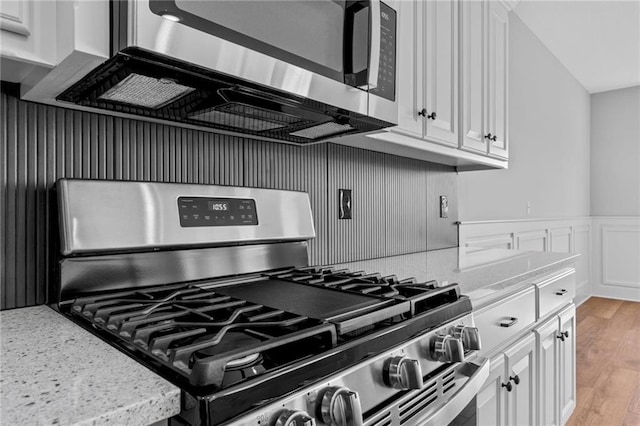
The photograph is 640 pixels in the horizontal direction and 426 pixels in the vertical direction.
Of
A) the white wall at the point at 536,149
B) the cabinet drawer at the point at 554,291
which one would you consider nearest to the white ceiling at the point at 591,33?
the white wall at the point at 536,149

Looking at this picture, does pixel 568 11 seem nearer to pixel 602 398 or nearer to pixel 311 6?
pixel 602 398

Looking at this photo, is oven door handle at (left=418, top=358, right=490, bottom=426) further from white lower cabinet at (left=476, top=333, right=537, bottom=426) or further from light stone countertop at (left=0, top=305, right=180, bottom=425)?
light stone countertop at (left=0, top=305, right=180, bottom=425)

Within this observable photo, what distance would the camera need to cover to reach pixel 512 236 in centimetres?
307

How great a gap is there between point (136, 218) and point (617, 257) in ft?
18.4

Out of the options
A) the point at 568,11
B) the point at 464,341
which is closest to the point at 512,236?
the point at 568,11

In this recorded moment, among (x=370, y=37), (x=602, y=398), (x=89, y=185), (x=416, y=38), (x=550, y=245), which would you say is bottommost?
(x=602, y=398)

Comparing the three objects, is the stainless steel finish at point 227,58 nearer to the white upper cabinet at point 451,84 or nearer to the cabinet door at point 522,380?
the white upper cabinet at point 451,84

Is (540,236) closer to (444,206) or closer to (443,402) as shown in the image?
(444,206)

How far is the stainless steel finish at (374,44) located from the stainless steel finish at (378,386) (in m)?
0.61

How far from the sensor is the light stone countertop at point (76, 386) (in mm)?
415

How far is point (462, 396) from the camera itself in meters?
0.91

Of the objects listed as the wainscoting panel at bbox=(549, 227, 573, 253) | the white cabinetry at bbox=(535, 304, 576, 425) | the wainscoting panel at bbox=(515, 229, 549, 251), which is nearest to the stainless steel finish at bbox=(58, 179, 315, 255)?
the white cabinetry at bbox=(535, 304, 576, 425)

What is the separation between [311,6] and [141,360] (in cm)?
80

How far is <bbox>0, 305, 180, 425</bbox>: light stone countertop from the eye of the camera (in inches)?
16.3
